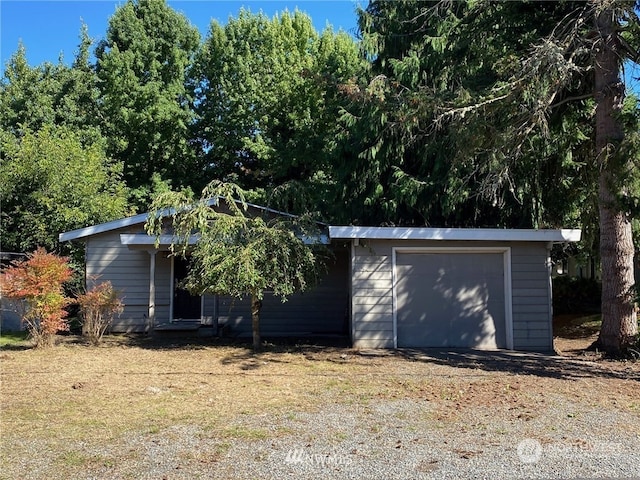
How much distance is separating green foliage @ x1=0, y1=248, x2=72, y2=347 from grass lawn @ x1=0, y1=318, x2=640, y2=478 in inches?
18.0

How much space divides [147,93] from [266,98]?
463cm

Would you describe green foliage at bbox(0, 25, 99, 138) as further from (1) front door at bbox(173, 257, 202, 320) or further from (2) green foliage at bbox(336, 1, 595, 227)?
(2) green foliage at bbox(336, 1, 595, 227)

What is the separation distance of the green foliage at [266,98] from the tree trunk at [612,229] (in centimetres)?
1037

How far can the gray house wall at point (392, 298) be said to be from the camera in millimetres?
10164

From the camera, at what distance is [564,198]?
1141 centimetres

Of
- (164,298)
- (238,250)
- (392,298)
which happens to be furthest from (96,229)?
(392,298)

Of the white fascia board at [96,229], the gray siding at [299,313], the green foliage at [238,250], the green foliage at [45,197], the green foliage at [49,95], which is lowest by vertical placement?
the gray siding at [299,313]

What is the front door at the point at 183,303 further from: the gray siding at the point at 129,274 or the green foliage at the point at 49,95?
the green foliage at the point at 49,95

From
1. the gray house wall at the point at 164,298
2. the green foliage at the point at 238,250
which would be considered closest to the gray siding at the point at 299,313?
the gray house wall at the point at 164,298

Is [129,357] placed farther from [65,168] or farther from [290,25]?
[290,25]

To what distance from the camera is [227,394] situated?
651 centimetres

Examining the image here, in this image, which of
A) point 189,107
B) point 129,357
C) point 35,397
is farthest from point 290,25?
point 35,397

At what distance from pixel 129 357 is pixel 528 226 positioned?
9.04 m

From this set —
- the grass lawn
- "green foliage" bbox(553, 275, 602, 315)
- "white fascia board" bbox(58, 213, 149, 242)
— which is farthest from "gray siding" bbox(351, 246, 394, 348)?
"green foliage" bbox(553, 275, 602, 315)
